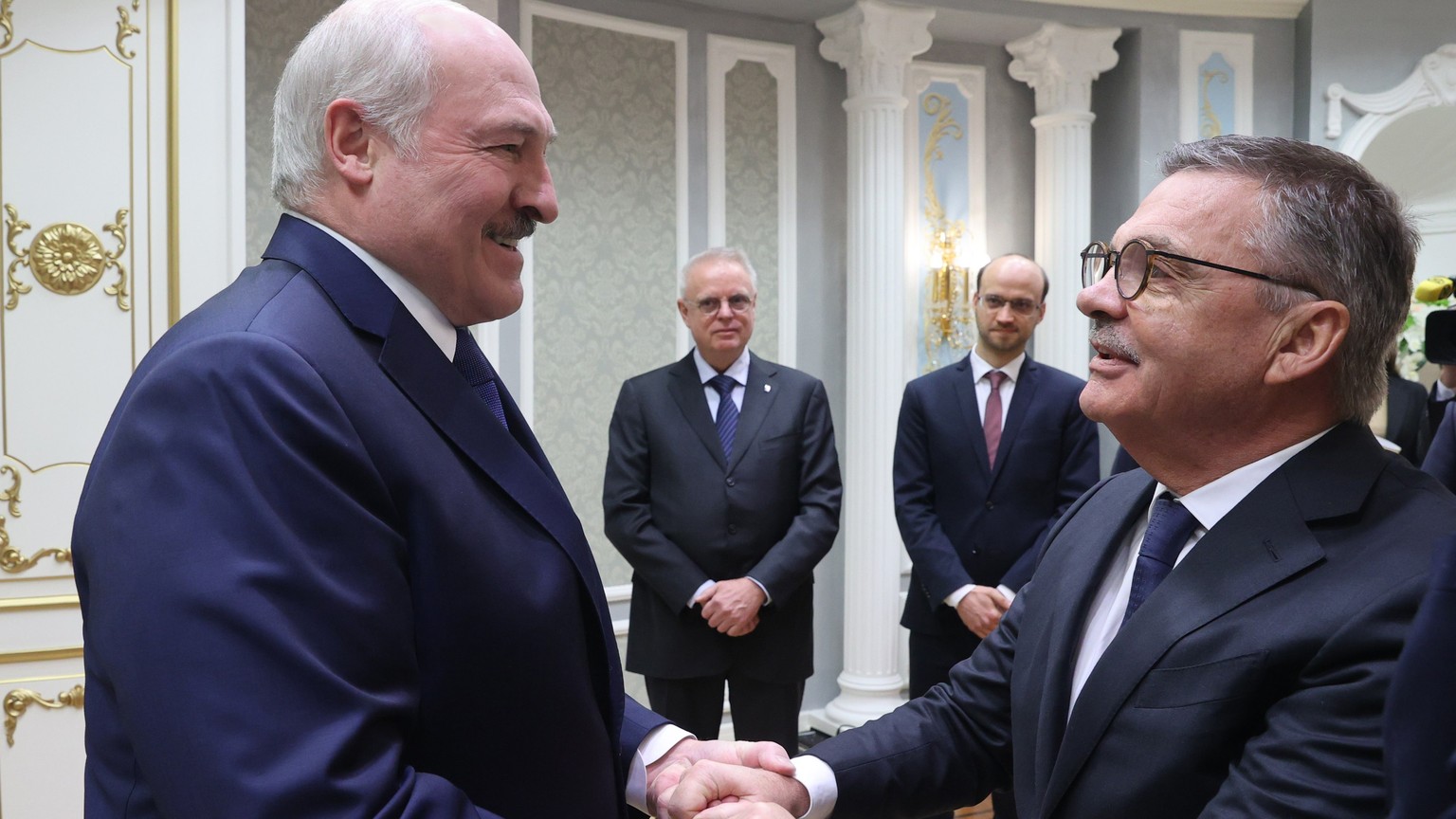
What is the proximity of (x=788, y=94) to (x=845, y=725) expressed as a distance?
3.02 m

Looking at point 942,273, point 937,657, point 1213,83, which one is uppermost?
point 1213,83

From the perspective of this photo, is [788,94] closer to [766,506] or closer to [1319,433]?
[766,506]

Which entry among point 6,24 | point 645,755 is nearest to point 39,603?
point 6,24

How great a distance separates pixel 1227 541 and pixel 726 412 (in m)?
2.56

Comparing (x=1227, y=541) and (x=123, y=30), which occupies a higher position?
(x=123, y=30)

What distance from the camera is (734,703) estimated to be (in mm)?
3816

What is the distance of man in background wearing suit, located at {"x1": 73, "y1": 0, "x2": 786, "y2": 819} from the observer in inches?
40.2

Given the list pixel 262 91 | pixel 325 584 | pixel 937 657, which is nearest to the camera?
pixel 325 584

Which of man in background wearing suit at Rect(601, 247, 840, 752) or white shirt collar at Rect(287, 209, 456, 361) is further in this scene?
man in background wearing suit at Rect(601, 247, 840, 752)

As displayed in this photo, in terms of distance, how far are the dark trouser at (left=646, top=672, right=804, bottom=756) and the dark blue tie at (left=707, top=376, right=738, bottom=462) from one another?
2.36 ft

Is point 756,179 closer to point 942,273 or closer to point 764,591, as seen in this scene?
point 942,273

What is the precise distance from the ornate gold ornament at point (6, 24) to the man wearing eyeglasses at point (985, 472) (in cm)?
276

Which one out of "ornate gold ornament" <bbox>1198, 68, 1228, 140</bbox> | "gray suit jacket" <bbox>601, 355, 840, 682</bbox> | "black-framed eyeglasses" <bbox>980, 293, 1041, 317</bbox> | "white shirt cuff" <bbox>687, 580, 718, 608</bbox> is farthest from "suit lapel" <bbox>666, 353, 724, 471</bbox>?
"ornate gold ornament" <bbox>1198, 68, 1228, 140</bbox>

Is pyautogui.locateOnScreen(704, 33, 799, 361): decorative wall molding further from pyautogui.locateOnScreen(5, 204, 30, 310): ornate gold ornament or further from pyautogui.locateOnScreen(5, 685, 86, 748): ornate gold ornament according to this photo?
pyautogui.locateOnScreen(5, 685, 86, 748): ornate gold ornament
